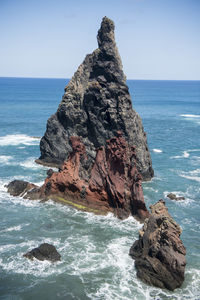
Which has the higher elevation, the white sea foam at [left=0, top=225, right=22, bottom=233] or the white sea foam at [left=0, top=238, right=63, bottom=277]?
the white sea foam at [left=0, top=225, right=22, bottom=233]

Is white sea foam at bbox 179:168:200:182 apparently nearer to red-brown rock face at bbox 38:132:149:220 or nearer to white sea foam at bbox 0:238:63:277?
red-brown rock face at bbox 38:132:149:220

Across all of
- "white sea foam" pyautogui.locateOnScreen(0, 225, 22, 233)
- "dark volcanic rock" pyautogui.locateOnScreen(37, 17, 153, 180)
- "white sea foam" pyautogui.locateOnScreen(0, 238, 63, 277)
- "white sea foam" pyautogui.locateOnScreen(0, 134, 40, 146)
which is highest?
"dark volcanic rock" pyautogui.locateOnScreen(37, 17, 153, 180)

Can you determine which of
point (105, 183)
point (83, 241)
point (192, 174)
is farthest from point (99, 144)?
point (83, 241)

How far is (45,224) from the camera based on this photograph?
46.5 m

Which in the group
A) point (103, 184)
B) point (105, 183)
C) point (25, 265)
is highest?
point (105, 183)

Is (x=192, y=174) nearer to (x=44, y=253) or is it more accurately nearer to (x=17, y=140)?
(x=44, y=253)

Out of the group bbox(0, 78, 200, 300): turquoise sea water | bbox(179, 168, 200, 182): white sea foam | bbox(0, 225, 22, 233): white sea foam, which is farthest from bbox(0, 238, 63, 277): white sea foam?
bbox(179, 168, 200, 182): white sea foam

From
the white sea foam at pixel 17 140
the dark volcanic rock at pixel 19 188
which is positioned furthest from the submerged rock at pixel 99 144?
the white sea foam at pixel 17 140

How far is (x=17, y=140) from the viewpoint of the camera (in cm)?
9912

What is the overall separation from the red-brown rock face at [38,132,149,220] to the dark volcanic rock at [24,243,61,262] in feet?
42.0

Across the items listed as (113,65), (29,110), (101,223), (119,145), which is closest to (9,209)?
(101,223)

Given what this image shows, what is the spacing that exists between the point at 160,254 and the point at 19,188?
29388 mm

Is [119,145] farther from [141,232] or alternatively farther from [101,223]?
[141,232]

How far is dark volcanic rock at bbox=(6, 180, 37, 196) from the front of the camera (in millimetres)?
56031
